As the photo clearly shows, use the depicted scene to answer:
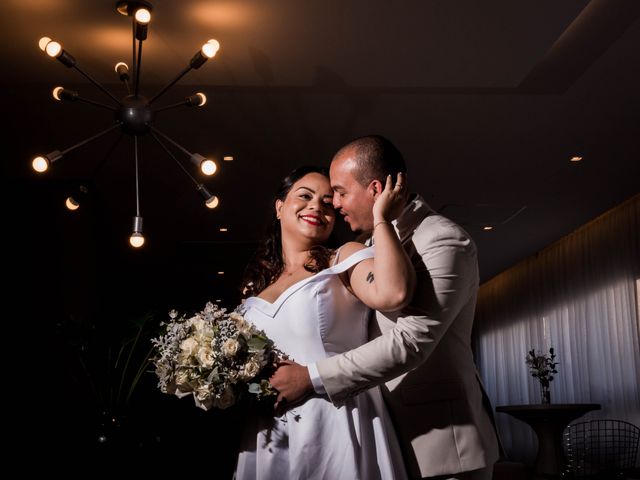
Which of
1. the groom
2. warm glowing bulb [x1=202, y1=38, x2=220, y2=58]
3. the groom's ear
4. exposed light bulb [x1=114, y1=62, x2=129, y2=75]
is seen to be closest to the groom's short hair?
the groom's ear

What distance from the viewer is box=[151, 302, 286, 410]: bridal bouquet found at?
2172 millimetres

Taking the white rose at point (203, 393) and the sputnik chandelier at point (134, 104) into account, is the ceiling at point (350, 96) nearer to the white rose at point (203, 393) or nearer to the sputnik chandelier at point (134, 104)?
the sputnik chandelier at point (134, 104)

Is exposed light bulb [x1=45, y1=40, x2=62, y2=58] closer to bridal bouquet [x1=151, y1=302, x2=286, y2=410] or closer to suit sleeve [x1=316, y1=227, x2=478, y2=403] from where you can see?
bridal bouquet [x1=151, y1=302, x2=286, y2=410]

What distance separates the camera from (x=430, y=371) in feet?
7.61

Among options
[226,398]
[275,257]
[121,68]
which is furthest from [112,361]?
[121,68]

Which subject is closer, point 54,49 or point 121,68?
point 54,49

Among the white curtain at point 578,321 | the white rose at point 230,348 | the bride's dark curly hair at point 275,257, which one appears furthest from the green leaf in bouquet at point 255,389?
the white curtain at point 578,321

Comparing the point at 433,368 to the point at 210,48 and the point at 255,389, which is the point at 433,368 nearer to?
the point at 255,389

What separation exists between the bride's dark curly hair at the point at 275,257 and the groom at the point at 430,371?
398 millimetres

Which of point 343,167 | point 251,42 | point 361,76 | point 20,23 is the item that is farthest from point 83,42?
point 343,167

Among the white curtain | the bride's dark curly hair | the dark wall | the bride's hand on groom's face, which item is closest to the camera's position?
the bride's hand on groom's face

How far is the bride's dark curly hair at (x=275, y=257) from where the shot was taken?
272cm

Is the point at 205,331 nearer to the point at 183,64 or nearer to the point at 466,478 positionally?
the point at 466,478

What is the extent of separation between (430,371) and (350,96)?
3737 mm
